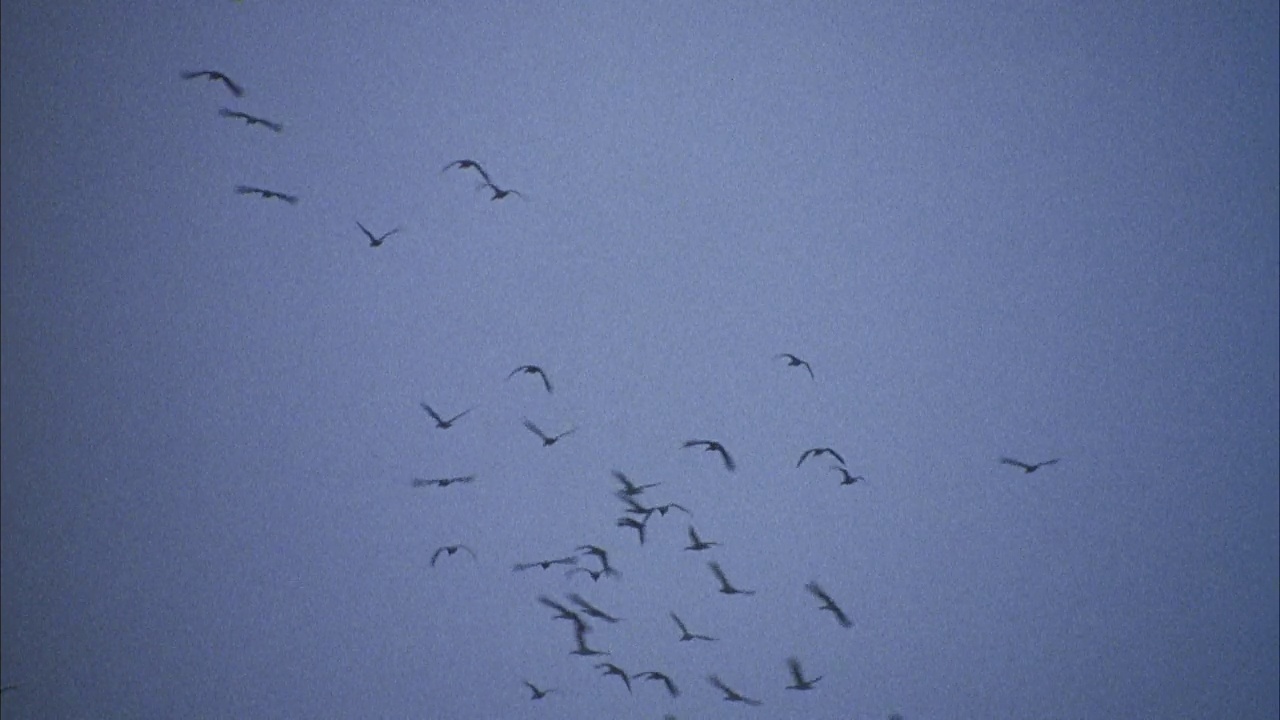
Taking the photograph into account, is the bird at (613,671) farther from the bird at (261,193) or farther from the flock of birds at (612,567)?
the bird at (261,193)

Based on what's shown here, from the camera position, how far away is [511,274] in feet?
24.2

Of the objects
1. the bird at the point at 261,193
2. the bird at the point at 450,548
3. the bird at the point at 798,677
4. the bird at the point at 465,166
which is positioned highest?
the bird at the point at 465,166

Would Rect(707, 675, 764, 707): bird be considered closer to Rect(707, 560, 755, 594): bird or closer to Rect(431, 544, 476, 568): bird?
Rect(707, 560, 755, 594): bird

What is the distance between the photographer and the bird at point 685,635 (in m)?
7.35

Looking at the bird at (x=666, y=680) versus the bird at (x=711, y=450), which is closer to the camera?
the bird at (x=666, y=680)

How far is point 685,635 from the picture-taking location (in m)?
7.36

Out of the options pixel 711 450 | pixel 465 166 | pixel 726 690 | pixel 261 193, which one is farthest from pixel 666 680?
pixel 261 193

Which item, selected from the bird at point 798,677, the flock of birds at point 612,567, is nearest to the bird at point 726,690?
the flock of birds at point 612,567

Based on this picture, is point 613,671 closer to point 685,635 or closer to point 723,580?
point 685,635

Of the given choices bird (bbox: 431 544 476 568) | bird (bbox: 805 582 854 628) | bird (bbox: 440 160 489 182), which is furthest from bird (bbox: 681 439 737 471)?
bird (bbox: 440 160 489 182)

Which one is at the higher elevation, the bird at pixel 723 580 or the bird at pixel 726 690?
the bird at pixel 723 580

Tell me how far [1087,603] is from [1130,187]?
12.0 feet

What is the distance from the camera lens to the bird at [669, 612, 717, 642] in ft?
24.1

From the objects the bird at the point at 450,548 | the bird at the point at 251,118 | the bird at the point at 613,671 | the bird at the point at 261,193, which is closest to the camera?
the bird at the point at 251,118
